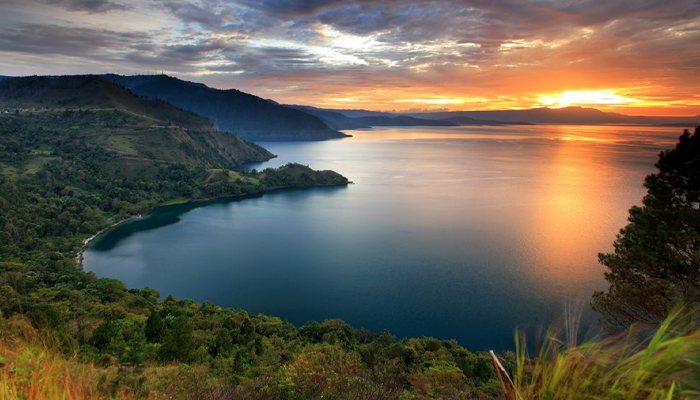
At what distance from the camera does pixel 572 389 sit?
2.39 meters

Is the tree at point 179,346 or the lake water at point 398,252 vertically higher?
the tree at point 179,346

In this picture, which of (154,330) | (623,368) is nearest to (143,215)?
(154,330)

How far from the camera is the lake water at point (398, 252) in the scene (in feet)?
124

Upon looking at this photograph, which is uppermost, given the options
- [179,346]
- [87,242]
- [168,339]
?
[179,346]

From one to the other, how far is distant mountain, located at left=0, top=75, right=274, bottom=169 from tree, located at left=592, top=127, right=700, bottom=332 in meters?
109

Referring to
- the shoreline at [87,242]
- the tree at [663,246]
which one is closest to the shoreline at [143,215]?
the shoreline at [87,242]

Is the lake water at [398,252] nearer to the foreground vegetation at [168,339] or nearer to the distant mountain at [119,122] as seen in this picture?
the foreground vegetation at [168,339]

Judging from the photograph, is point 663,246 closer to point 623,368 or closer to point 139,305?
point 623,368

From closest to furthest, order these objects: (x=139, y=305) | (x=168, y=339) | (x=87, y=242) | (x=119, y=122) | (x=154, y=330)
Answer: (x=168, y=339), (x=154, y=330), (x=139, y=305), (x=87, y=242), (x=119, y=122)

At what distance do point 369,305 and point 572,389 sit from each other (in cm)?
3782

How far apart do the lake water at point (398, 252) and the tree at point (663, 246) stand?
3986 mm

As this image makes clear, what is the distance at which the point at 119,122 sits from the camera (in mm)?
122562

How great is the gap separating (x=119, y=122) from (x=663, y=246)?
142 metres

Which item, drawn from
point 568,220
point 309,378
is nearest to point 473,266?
point 568,220
